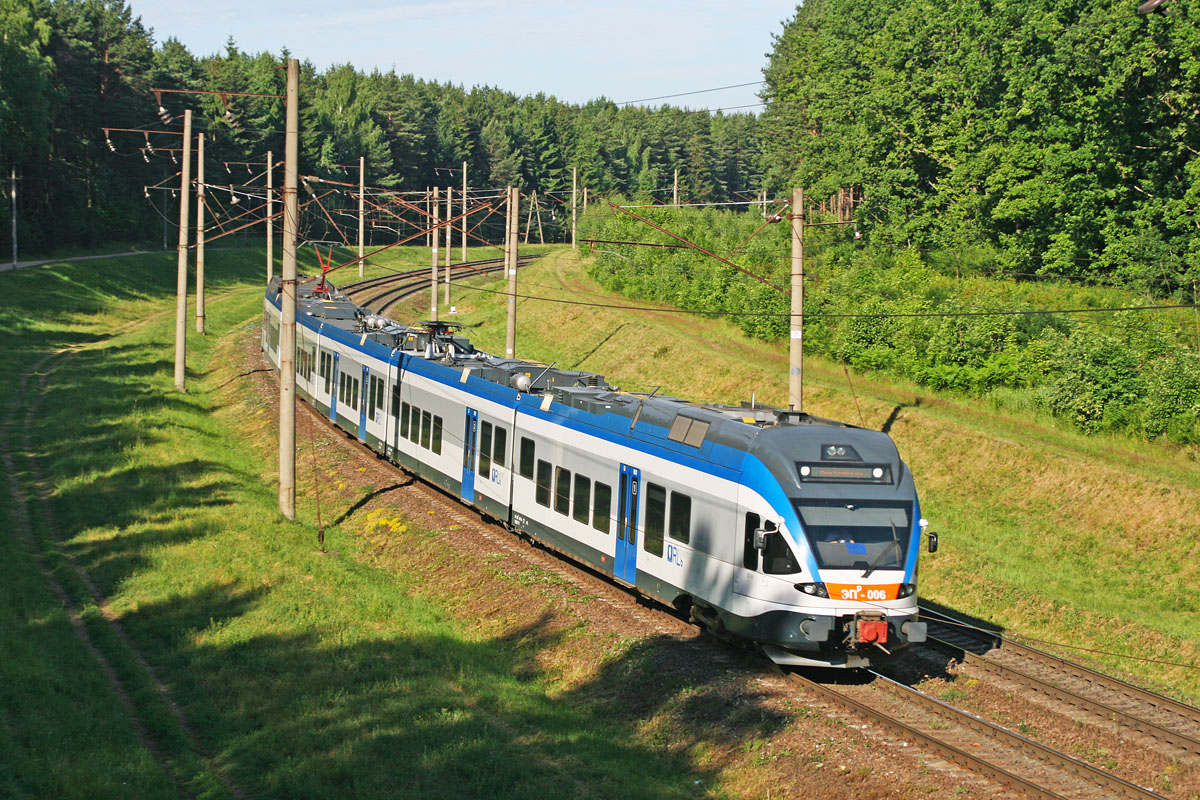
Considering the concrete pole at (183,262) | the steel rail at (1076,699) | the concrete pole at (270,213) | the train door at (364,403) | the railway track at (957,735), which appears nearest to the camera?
the railway track at (957,735)

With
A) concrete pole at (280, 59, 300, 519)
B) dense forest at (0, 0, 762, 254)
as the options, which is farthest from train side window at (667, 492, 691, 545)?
dense forest at (0, 0, 762, 254)

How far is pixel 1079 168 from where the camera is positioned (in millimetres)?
36906

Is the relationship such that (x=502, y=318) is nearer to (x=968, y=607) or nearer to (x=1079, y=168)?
(x=1079, y=168)

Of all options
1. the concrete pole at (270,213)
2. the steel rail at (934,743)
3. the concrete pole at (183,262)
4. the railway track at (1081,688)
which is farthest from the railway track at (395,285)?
the steel rail at (934,743)

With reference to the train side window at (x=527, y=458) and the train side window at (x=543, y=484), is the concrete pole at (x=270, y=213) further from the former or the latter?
the train side window at (x=543, y=484)

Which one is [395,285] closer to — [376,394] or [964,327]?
[376,394]

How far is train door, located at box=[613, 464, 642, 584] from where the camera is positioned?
16.9m

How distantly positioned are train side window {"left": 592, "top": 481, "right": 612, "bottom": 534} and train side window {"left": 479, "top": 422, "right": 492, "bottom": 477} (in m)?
4.78

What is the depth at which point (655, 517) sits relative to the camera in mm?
16359

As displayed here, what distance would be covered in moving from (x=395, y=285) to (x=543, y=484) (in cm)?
5312

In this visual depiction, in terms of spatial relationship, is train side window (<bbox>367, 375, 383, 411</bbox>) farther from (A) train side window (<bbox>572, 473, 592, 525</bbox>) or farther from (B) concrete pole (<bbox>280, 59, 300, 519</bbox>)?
(A) train side window (<bbox>572, 473, 592, 525</bbox>)

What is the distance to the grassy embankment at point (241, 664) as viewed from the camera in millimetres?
11250

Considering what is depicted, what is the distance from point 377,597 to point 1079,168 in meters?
30.7

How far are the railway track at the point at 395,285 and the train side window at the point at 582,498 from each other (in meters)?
37.2
